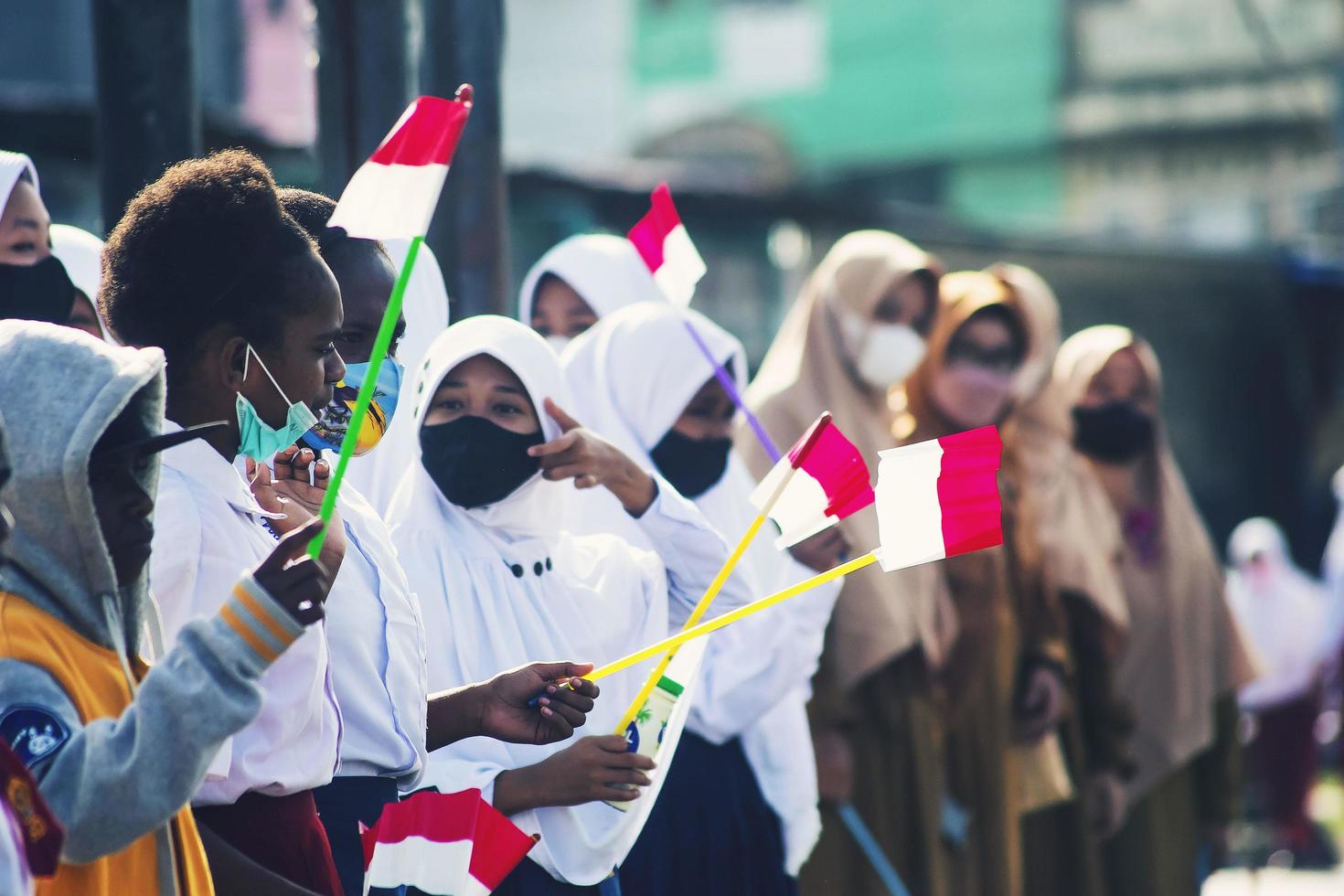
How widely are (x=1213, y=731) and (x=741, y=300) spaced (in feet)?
17.1

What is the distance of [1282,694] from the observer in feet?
32.0

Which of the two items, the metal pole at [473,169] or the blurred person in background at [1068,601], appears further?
the blurred person in background at [1068,601]

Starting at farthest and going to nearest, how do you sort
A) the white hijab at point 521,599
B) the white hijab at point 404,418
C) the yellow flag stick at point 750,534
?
1. the white hijab at point 404,418
2. the white hijab at point 521,599
3. the yellow flag stick at point 750,534

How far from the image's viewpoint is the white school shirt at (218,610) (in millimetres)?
2359

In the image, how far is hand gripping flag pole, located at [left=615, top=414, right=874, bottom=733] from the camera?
301cm

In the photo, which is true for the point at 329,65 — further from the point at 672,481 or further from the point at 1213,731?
the point at 1213,731

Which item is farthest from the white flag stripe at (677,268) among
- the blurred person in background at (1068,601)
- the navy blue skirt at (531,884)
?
the blurred person in background at (1068,601)

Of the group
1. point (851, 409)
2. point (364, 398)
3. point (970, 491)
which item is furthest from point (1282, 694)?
point (364, 398)

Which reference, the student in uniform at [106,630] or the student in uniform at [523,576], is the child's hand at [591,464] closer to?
the student in uniform at [523,576]

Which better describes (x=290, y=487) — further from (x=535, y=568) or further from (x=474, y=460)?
(x=535, y=568)

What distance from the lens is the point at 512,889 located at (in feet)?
10.6

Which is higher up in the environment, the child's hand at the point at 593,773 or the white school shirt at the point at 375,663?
the white school shirt at the point at 375,663

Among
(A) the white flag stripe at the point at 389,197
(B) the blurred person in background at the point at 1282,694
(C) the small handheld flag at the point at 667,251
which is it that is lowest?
(B) the blurred person in background at the point at 1282,694

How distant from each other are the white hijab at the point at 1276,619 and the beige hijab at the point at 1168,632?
346cm
